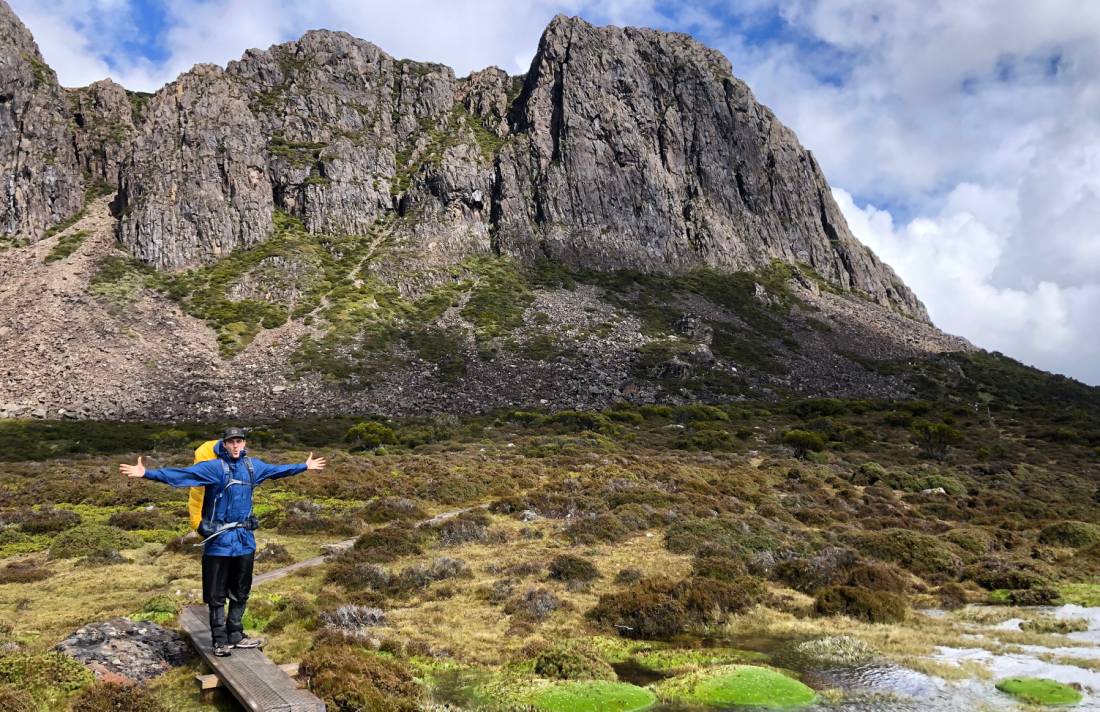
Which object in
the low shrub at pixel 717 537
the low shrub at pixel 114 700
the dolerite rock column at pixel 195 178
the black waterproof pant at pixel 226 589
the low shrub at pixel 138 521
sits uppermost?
the dolerite rock column at pixel 195 178

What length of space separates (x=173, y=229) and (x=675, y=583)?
98723mm

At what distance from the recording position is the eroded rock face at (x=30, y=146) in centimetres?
8975

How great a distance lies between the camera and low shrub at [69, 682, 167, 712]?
864 cm

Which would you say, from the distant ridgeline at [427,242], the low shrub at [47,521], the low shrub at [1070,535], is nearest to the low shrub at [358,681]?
the low shrub at [47,521]

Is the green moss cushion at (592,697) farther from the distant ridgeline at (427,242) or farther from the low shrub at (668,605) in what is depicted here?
the distant ridgeline at (427,242)

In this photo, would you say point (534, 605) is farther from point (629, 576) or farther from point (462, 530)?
point (462, 530)

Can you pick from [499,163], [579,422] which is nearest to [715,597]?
[579,422]

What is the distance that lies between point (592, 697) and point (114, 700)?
22.0 feet

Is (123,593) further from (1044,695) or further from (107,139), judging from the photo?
(107,139)

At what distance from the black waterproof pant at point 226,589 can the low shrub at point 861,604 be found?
1251 centimetres

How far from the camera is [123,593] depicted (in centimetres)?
1559

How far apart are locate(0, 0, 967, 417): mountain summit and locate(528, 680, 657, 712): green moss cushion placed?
61.0 m

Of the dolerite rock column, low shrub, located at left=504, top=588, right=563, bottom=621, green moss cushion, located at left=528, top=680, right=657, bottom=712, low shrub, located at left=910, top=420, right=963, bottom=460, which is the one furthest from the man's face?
the dolerite rock column

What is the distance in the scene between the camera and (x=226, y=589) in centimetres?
973
